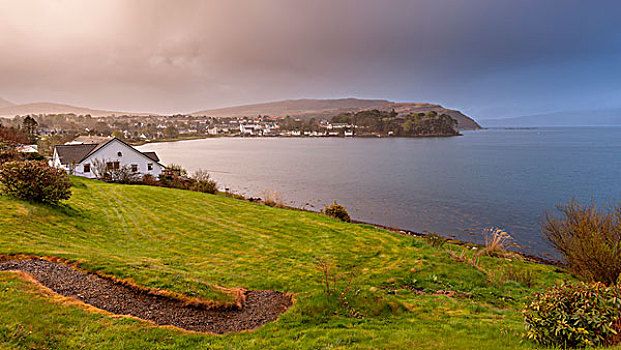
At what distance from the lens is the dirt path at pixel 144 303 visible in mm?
6320

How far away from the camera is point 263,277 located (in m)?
9.69

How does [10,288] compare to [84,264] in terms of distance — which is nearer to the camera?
[10,288]

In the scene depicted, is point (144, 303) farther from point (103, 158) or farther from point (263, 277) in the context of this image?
point (103, 158)

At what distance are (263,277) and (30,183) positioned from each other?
39.3ft

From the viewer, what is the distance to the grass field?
5419 millimetres

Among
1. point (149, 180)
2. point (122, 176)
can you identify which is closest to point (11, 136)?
point (122, 176)

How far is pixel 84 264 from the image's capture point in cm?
806

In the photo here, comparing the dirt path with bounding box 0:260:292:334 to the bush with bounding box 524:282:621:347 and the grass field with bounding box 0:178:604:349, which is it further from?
the bush with bounding box 524:282:621:347

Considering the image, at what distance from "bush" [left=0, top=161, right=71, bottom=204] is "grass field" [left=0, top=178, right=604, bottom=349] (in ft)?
2.28

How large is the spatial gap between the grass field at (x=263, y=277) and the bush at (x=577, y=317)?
0.38m

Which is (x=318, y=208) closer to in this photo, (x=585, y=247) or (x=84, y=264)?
(x=585, y=247)

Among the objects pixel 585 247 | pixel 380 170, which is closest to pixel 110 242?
pixel 585 247

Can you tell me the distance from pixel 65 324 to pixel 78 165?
39005 mm

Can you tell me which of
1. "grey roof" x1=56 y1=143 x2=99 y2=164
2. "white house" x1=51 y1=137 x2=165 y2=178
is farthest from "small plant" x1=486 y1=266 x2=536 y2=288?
"grey roof" x1=56 y1=143 x2=99 y2=164
